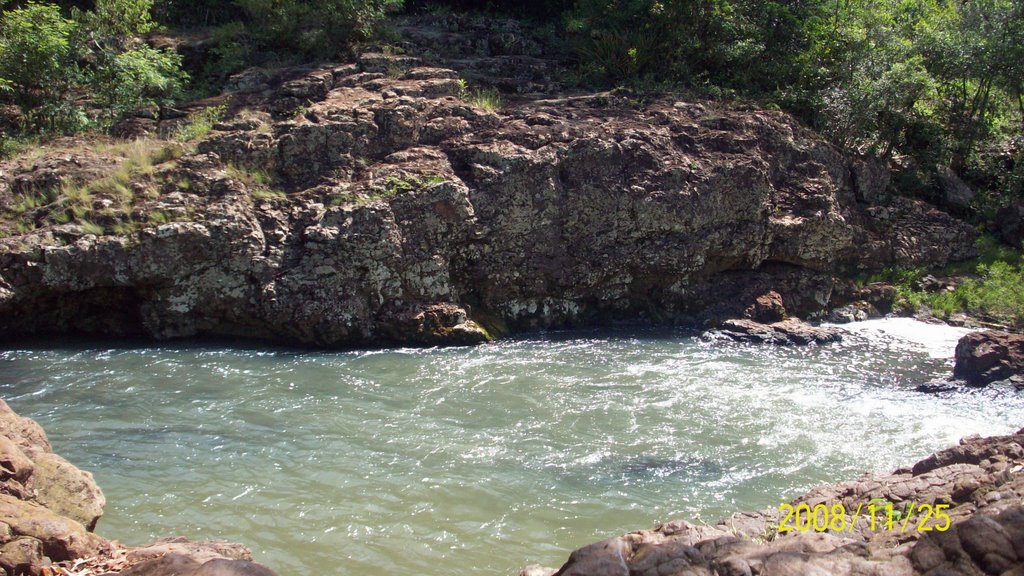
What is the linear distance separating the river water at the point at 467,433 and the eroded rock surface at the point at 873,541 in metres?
1.14

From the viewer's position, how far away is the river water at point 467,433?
6.03m

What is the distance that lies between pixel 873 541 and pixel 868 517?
80 cm

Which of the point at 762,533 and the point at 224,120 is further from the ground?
the point at 224,120

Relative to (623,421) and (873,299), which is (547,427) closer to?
(623,421)

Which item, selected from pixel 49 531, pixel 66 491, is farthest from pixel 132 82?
pixel 49 531

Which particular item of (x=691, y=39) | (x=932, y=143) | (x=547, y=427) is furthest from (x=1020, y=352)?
(x=691, y=39)

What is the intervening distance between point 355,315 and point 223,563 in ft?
25.5

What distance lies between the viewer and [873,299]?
13.9m

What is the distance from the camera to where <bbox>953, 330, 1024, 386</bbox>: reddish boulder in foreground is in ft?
32.9

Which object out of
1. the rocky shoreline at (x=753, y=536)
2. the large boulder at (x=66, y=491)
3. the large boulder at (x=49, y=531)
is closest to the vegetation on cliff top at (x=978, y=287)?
the rocky shoreline at (x=753, y=536)

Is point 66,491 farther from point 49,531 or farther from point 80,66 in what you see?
point 80,66

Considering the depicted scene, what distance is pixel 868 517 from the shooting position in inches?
203

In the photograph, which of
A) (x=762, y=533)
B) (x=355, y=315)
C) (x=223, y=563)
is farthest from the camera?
(x=355, y=315)

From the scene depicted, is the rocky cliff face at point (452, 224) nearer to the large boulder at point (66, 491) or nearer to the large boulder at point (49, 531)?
the large boulder at point (66, 491)
